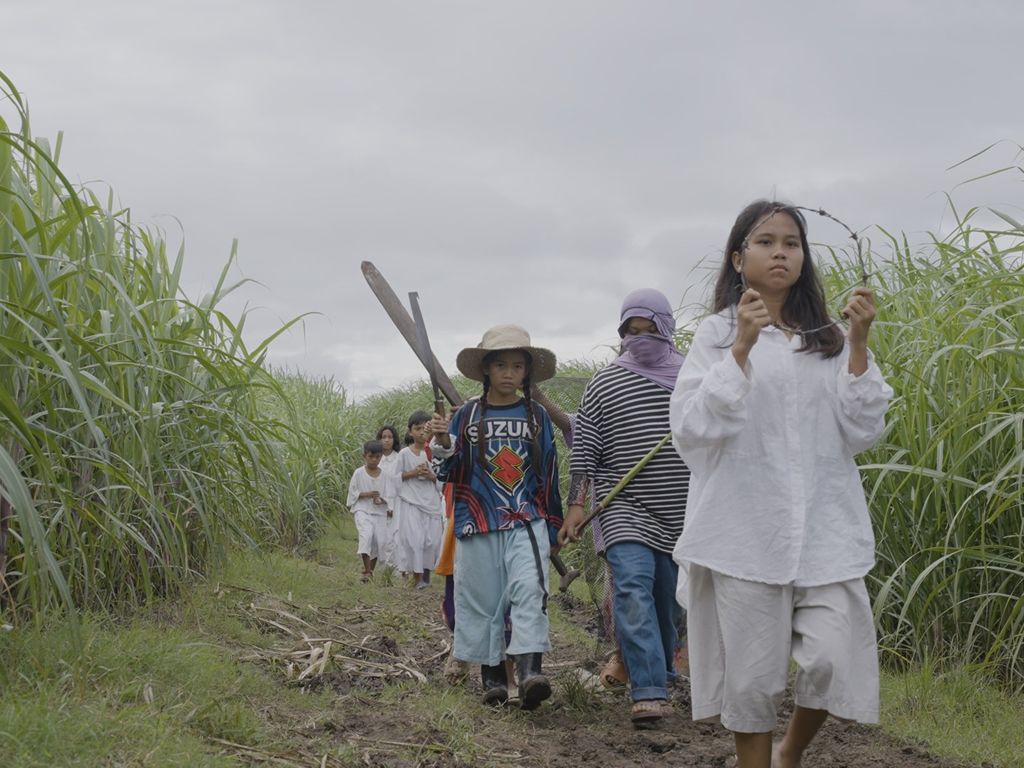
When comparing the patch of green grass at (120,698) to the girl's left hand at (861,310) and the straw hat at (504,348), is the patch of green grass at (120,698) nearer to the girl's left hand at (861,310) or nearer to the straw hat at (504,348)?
the straw hat at (504,348)

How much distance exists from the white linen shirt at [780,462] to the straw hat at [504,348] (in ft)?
6.67

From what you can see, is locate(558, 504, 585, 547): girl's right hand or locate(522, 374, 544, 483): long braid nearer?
locate(558, 504, 585, 547): girl's right hand

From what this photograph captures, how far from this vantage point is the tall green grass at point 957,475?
4637mm

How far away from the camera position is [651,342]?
17.2ft

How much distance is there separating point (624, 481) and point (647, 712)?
897mm

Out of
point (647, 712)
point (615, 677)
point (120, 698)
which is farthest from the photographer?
point (615, 677)

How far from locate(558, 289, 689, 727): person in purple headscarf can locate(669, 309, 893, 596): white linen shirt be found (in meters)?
1.61

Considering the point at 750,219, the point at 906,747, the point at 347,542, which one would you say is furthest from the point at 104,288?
the point at 347,542

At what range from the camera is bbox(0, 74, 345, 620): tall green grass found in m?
A: 3.61

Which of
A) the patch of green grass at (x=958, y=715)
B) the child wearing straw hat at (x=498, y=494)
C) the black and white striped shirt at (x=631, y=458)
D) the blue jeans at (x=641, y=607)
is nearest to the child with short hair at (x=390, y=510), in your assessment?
the child wearing straw hat at (x=498, y=494)

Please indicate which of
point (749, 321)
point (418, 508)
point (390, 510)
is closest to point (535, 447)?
point (749, 321)

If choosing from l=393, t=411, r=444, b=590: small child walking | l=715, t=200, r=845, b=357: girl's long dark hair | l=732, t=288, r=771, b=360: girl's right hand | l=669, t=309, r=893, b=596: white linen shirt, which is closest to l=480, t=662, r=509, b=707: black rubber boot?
l=669, t=309, r=893, b=596: white linen shirt

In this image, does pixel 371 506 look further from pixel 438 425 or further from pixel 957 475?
pixel 957 475

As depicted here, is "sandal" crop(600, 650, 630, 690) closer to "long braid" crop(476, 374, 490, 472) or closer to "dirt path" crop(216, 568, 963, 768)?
"dirt path" crop(216, 568, 963, 768)
